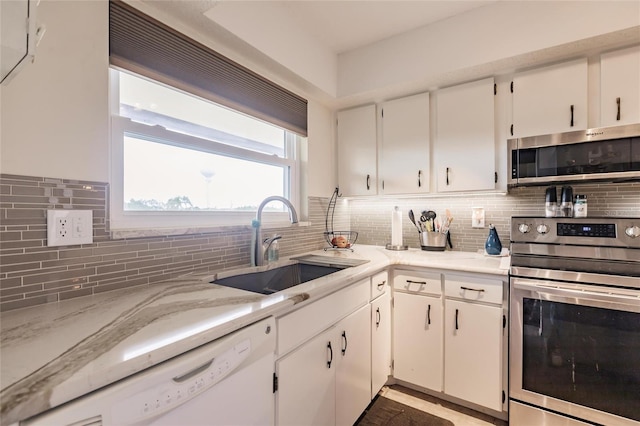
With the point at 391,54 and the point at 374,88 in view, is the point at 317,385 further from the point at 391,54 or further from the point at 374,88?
the point at 391,54

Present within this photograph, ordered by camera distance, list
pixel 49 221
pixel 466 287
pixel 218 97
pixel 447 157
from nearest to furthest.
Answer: pixel 49 221 → pixel 218 97 → pixel 466 287 → pixel 447 157

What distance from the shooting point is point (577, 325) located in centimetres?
142

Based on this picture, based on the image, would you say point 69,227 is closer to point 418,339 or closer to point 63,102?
point 63,102

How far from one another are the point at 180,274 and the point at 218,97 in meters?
0.93

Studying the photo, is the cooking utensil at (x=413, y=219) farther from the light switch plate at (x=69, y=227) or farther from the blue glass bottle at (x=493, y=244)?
the light switch plate at (x=69, y=227)

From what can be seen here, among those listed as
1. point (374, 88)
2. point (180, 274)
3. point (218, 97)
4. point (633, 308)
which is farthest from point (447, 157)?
point (180, 274)

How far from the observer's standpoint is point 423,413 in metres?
1.72

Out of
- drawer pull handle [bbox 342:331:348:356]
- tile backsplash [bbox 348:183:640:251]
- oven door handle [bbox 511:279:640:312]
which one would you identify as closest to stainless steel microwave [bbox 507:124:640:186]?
tile backsplash [bbox 348:183:640:251]

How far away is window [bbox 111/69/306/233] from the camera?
4.10 ft

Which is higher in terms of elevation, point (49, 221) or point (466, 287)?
point (49, 221)

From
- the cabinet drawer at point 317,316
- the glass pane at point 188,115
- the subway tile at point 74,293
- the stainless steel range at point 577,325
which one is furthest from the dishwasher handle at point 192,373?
the stainless steel range at point 577,325

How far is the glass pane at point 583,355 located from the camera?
52.2 inches

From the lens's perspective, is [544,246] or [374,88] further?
[374,88]

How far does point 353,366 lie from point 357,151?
5.32ft
